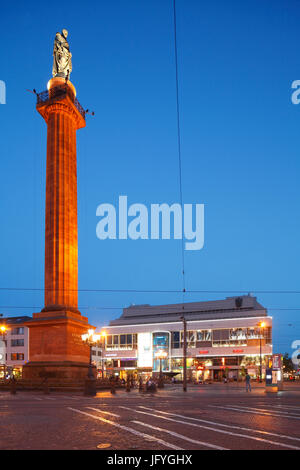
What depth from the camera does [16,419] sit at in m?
16.0

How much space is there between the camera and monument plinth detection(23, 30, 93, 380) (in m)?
40.0

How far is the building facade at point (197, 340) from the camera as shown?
96.6 meters

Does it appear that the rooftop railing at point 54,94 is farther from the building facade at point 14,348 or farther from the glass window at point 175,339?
the glass window at point 175,339

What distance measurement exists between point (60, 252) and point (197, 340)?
66.9 meters

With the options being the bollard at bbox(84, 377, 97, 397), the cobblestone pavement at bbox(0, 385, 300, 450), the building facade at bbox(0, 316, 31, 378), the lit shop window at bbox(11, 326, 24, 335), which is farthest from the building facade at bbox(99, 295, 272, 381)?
the cobblestone pavement at bbox(0, 385, 300, 450)

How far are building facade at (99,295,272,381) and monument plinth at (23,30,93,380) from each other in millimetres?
54217

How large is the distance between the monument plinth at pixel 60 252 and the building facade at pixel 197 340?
54.2 meters

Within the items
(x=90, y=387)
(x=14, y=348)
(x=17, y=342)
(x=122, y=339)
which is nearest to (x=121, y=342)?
(x=122, y=339)

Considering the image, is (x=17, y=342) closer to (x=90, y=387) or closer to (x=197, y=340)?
(x=197, y=340)

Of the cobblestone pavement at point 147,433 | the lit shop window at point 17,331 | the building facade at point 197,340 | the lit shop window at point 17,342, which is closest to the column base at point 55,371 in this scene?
the cobblestone pavement at point 147,433
